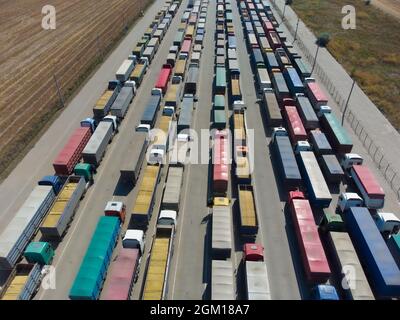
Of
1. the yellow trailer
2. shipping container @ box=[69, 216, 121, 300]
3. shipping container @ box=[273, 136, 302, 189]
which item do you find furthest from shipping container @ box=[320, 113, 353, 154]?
shipping container @ box=[69, 216, 121, 300]

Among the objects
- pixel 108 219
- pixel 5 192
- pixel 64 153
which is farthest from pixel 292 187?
pixel 5 192

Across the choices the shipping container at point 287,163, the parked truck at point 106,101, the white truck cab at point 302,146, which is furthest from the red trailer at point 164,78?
the white truck cab at point 302,146

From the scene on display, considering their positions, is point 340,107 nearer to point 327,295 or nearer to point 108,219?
point 327,295

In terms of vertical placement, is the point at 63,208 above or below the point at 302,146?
below

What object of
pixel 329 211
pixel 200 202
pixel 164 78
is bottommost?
pixel 329 211

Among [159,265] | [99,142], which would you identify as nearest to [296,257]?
[159,265]

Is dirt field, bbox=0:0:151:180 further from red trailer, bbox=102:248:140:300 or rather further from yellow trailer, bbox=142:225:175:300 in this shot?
yellow trailer, bbox=142:225:175:300

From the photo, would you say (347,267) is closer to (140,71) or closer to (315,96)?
(315,96)
